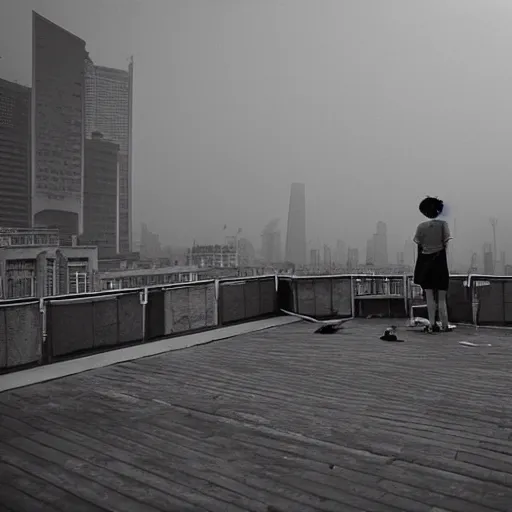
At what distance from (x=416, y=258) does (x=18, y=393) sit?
4274mm

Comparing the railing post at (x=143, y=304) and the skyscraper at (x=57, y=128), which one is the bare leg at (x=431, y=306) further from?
the skyscraper at (x=57, y=128)

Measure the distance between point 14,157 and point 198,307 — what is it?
524 cm

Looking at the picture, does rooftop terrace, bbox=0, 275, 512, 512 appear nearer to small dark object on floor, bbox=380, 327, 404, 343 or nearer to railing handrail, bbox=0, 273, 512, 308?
railing handrail, bbox=0, 273, 512, 308

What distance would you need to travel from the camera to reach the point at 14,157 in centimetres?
855

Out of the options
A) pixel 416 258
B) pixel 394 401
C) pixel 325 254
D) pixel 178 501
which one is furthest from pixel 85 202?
pixel 178 501

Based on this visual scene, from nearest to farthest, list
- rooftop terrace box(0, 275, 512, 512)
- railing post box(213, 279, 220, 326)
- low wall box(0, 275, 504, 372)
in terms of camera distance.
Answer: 1. rooftop terrace box(0, 275, 512, 512)
2. low wall box(0, 275, 504, 372)
3. railing post box(213, 279, 220, 326)

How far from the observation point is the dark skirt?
548 cm

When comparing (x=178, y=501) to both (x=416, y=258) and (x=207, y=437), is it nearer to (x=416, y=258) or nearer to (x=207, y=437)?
(x=207, y=437)

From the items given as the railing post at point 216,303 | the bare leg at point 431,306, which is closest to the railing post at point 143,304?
the railing post at point 216,303

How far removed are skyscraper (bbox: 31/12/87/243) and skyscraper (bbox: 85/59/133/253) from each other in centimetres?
21

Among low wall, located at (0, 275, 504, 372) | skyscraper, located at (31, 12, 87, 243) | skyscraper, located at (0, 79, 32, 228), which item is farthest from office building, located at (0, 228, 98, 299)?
low wall, located at (0, 275, 504, 372)

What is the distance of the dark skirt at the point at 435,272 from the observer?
5480 millimetres

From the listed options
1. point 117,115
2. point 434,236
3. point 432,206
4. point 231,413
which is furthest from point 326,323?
point 117,115

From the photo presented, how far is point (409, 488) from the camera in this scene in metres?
1.67
